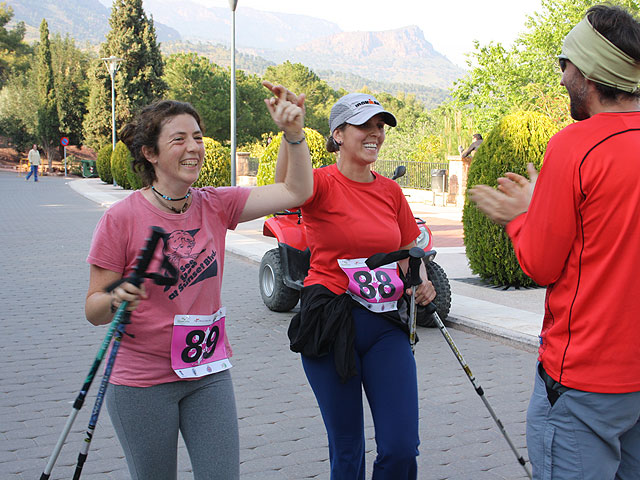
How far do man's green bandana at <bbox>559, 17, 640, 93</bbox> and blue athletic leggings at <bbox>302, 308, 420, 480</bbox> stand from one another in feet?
4.72

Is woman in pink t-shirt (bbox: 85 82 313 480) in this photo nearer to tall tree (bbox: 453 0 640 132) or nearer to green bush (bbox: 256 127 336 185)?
green bush (bbox: 256 127 336 185)

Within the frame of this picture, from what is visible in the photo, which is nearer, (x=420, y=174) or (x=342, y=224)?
(x=342, y=224)

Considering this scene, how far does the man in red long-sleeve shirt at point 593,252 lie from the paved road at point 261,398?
79.7 inches

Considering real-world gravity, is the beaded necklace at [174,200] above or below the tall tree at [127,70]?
below

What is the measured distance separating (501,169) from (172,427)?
758 centimetres

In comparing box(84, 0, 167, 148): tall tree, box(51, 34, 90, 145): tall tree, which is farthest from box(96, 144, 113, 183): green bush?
box(51, 34, 90, 145): tall tree

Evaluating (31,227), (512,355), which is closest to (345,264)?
(512,355)

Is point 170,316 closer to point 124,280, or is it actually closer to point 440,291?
point 124,280

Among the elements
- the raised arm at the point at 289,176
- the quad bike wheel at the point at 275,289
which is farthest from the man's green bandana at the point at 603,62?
the quad bike wheel at the point at 275,289

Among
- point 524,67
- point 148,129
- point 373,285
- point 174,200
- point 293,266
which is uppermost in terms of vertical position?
point 524,67

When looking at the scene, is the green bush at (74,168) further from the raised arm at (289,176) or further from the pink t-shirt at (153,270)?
the pink t-shirt at (153,270)

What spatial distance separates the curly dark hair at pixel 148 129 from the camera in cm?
278

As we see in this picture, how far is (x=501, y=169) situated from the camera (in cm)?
938

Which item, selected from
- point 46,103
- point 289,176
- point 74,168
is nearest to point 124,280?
point 289,176
